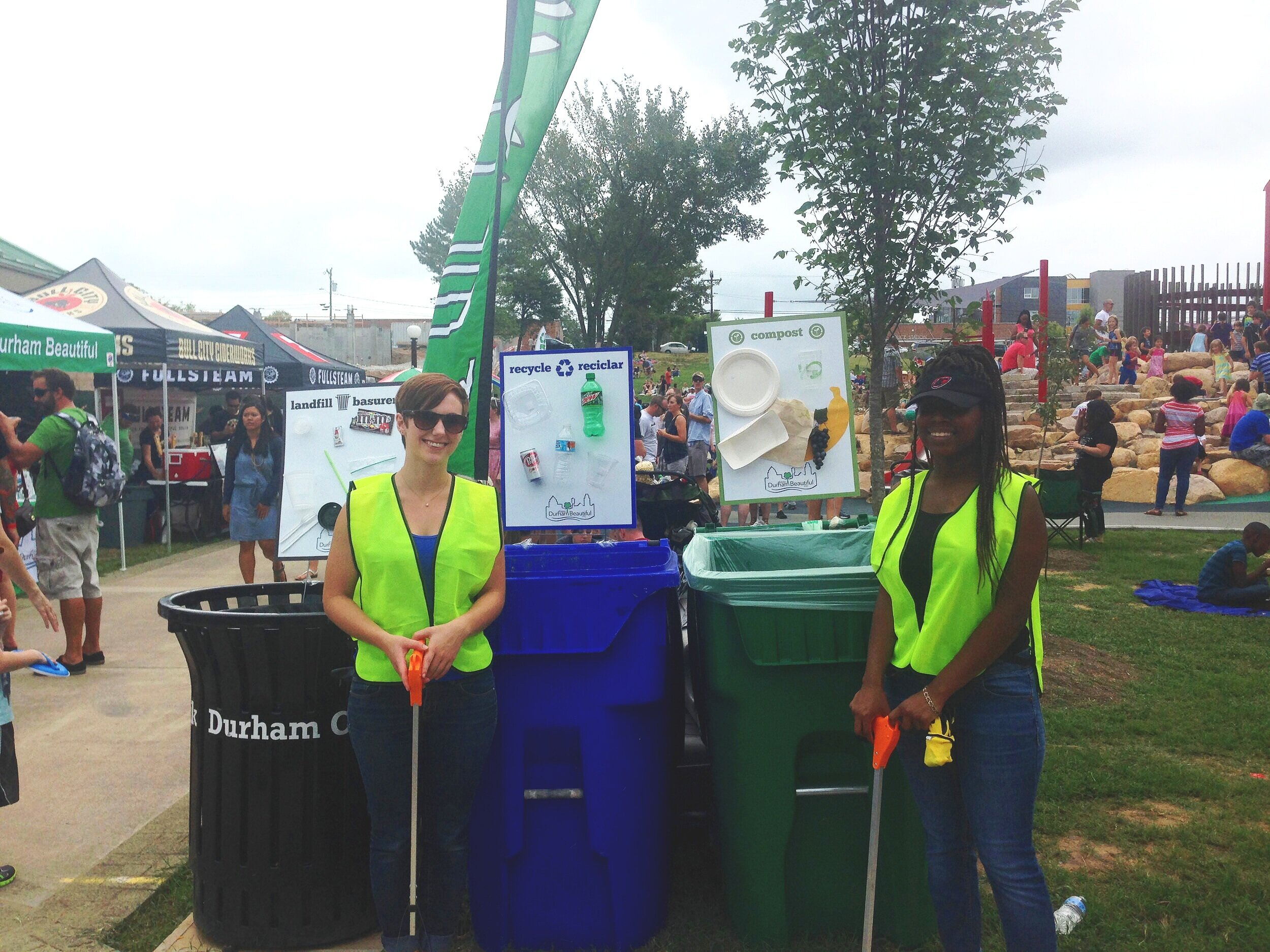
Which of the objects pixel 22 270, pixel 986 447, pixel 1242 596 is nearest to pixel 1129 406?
pixel 1242 596

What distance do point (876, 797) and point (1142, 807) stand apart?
2447 millimetres

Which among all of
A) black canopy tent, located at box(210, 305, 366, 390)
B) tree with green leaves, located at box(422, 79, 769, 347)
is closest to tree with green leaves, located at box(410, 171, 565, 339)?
tree with green leaves, located at box(422, 79, 769, 347)

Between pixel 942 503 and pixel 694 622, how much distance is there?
117cm

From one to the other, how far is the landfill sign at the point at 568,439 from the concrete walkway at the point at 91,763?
6.95 feet

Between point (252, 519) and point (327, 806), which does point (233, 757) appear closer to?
point (327, 806)

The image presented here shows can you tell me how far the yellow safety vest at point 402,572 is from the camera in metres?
2.68

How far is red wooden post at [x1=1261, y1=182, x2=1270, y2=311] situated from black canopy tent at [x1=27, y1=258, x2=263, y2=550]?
2128 centimetres

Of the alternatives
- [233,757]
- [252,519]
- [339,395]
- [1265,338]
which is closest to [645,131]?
[1265,338]

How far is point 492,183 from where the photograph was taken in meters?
4.23

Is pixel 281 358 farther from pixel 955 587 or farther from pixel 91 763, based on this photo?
pixel 955 587

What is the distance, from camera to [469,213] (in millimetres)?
4320

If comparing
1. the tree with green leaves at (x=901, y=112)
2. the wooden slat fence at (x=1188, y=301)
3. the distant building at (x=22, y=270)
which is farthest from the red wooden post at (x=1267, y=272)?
the distant building at (x=22, y=270)

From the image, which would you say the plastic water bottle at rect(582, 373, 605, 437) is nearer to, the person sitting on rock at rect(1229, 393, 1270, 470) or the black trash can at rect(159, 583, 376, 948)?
the black trash can at rect(159, 583, 376, 948)

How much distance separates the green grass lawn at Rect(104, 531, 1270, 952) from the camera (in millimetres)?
3209
